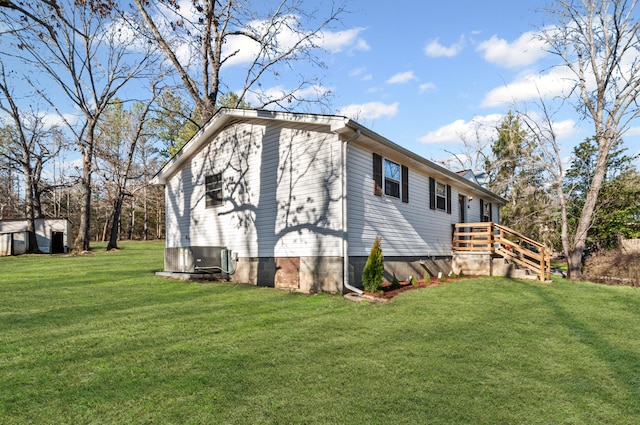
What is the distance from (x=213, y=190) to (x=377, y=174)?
544cm

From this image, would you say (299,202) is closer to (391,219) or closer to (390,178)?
(391,219)

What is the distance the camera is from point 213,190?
41.0ft

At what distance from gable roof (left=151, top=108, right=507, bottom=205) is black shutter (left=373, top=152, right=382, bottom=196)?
7.8 inches

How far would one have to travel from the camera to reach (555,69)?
1827 cm

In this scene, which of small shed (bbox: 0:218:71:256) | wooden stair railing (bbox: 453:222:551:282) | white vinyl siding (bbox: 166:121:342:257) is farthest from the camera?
small shed (bbox: 0:218:71:256)

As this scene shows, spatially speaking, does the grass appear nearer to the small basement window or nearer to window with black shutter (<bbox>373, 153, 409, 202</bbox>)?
window with black shutter (<bbox>373, 153, 409, 202</bbox>)

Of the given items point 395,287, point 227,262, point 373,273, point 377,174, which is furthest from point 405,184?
point 227,262

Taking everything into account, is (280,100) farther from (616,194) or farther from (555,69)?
(616,194)

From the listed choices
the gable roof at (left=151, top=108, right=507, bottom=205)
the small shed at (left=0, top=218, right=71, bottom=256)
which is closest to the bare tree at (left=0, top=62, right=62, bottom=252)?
the small shed at (left=0, top=218, right=71, bottom=256)

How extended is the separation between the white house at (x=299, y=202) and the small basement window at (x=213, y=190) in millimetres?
51

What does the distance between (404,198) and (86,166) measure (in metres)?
20.4

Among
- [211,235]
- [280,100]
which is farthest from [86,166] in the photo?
[211,235]

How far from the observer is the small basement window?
1231 centimetres

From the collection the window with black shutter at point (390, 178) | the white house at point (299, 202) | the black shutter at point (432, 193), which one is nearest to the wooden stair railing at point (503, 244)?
the white house at point (299, 202)
